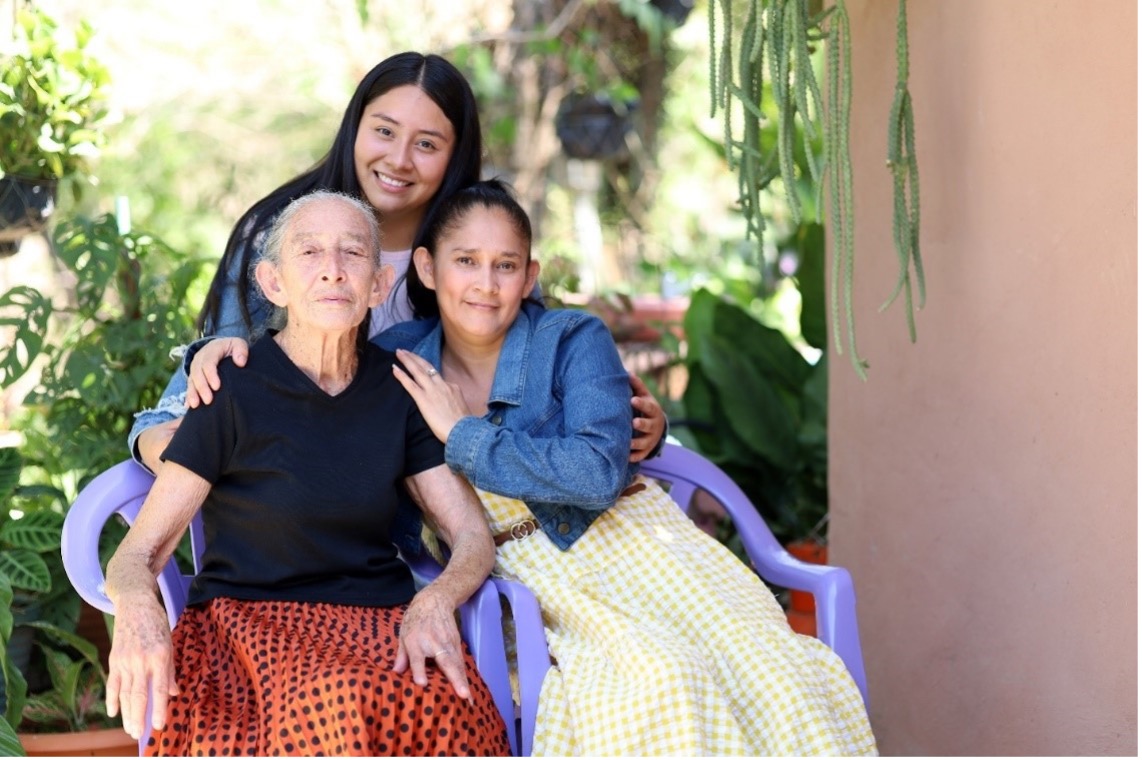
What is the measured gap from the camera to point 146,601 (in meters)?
2.28

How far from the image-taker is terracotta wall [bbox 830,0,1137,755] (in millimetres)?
2682

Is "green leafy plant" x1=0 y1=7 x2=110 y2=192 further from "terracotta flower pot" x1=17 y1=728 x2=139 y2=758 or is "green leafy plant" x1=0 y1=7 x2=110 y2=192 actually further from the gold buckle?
the gold buckle

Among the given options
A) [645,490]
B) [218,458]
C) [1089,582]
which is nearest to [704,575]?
[645,490]

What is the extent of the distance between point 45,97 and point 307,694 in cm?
200

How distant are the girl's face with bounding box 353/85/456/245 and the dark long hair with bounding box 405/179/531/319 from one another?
0.13 meters

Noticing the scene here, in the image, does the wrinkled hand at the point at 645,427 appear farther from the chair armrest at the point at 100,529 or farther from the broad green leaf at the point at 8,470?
the broad green leaf at the point at 8,470

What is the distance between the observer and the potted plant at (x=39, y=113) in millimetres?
3496

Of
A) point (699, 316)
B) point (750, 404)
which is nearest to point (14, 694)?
point (750, 404)

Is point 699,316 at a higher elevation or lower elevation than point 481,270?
lower

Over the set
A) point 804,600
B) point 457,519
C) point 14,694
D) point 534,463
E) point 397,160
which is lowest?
point 804,600

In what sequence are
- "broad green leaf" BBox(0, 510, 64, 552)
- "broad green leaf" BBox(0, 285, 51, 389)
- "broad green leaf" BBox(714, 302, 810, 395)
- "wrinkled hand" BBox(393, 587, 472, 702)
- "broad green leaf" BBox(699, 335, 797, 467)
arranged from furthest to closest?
"broad green leaf" BBox(714, 302, 810, 395), "broad green leaf" BBox(699, 335, 797, 467), "broad green leaf" BBox(0, 285, 51, 389), "broad green leaf" BBox(0, 510, 64, 552), "wrinkled hand" BBox(393, 587, 472, 702)

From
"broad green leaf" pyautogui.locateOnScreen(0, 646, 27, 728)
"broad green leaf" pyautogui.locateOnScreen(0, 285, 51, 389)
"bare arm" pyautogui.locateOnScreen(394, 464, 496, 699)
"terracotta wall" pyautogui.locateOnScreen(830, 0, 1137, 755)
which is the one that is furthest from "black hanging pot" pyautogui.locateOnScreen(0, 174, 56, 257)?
"terracotta wall" pyautogui.locateOnScreen(830, 0, 1137, 755)

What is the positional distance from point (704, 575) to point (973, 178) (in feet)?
3.68

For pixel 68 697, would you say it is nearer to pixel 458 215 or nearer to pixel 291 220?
pixel 291 220
